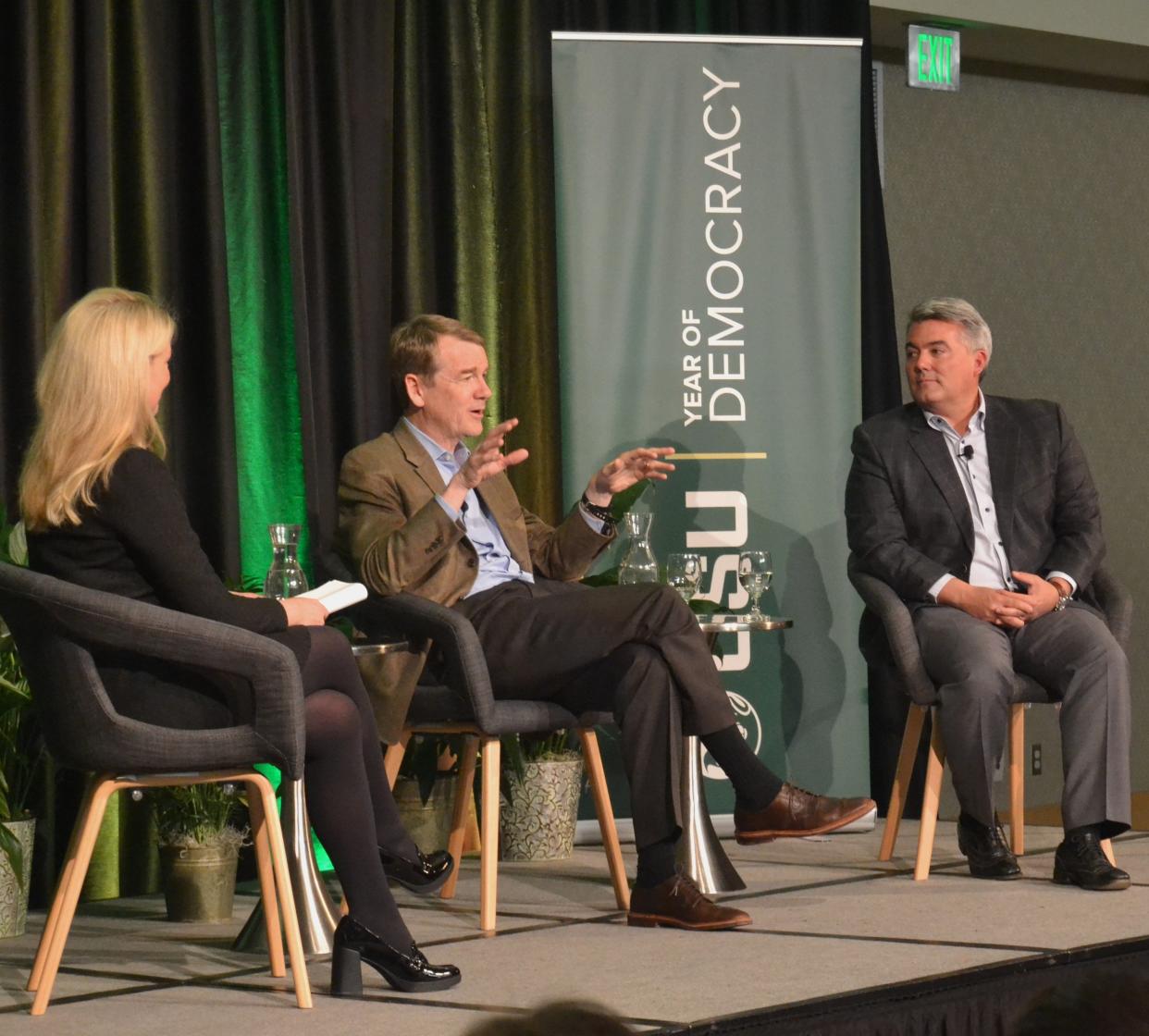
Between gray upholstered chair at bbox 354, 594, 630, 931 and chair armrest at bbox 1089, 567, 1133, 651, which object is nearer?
gray upholstered chair at bbox 354, 594, 630, 931

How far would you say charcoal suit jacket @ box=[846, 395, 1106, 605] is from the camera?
164 inches

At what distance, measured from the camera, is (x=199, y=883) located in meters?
3.71

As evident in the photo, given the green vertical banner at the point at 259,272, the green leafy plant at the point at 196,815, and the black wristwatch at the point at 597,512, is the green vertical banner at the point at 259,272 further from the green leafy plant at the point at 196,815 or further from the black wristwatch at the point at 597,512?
the black wristwatch at the point at 597,512

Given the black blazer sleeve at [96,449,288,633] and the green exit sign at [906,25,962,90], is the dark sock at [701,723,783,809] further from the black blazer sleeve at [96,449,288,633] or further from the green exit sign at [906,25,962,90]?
the green exit sign at [906,25,962,90]

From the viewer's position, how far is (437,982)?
9.27ft

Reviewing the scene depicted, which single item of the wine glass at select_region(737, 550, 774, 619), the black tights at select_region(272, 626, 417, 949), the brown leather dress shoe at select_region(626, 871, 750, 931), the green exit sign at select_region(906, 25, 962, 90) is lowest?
the brown leather dress shoe at select_region(626, 871, 750, 931)

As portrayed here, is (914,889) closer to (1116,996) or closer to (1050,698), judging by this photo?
(1050,698)

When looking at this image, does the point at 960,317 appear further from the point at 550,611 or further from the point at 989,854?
the point at 550,611

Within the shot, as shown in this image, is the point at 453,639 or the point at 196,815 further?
the point at 196,815

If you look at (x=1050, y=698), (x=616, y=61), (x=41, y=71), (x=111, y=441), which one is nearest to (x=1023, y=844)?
(x=1050, y=698)

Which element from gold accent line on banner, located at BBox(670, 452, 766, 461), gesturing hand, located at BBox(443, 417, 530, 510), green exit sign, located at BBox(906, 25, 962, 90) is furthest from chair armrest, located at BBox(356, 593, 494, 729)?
green exit sign, located at BBox(906, 25, 962, 90)

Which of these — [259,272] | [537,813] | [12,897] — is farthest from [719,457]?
[12,897]

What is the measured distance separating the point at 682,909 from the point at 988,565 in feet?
4.26

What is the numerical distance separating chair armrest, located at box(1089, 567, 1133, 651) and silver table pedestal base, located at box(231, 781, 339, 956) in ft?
6.11
